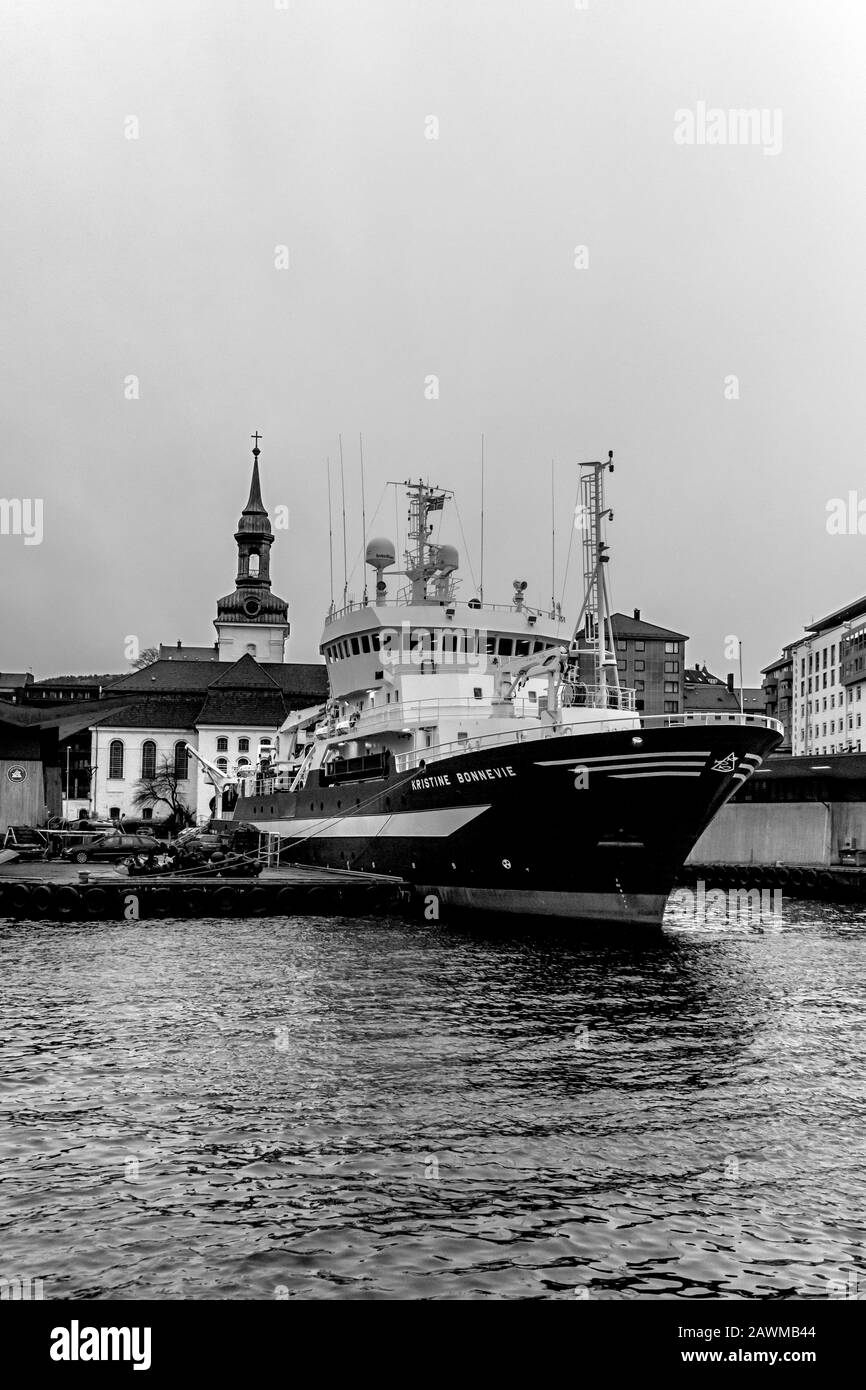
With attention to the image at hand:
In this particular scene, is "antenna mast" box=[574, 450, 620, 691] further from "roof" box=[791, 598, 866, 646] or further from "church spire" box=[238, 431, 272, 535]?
"church spire" box=[238, 431, 272, 535]

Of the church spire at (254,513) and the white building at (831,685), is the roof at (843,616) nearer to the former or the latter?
the white building at (831,685)

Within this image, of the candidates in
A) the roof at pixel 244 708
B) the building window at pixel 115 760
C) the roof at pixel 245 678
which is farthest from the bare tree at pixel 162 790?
the roof at pixel 245 678

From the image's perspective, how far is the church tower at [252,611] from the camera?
153 metres

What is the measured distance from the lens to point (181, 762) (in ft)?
418

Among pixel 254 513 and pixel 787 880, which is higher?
pixel 254 513

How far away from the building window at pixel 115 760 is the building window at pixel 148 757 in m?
2.37

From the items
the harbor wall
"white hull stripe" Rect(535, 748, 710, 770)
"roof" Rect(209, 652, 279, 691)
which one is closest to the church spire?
"roof" Rect(209, 652, 279, 691)

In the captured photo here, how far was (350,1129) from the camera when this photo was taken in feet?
45.7

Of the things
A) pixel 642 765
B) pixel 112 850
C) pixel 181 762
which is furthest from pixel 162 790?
pixel 642 765

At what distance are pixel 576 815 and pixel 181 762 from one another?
101 meters

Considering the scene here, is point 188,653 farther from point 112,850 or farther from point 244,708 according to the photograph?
point 112,850
